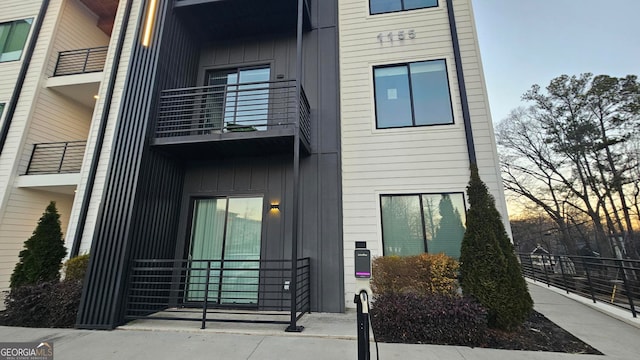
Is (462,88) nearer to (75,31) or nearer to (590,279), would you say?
(590,279)

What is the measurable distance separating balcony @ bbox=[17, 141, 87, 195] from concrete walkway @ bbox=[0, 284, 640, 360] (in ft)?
12.8

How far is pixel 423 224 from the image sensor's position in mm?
5359

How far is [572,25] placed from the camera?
11.7 metres

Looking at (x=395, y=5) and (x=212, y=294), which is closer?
(x=212, y=294)

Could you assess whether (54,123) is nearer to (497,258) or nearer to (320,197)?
(320,197)

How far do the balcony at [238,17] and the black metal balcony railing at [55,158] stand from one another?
4.92 meters

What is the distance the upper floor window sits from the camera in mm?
6540

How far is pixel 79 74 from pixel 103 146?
2.86 metres

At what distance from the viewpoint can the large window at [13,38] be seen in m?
7.91

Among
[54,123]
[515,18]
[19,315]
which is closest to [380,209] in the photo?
[19,315]

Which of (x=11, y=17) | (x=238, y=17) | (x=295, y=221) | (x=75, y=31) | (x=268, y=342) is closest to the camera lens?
(x=268, y=342)

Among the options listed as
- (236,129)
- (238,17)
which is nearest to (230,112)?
(236,129)

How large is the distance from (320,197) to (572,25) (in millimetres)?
15034

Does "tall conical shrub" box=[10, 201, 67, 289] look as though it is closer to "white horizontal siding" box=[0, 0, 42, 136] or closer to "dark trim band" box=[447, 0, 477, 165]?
"white horizontal siding" box=[0, 0, 42, 136]
